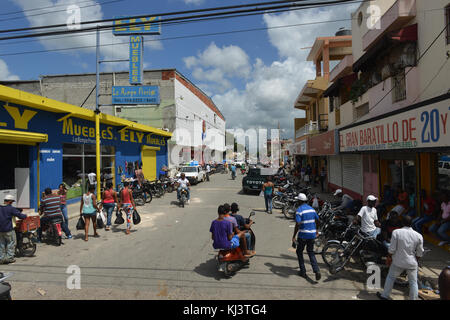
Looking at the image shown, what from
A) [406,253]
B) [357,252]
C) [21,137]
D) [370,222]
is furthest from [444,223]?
[21,137]

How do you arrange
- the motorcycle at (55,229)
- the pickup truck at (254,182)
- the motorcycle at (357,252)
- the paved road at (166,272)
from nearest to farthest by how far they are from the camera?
1. the paved road at (166,272)
2. the motorcycle at (357,252)
3. the motorcycle at (55,229)
4. the pickup truck at (254,182)

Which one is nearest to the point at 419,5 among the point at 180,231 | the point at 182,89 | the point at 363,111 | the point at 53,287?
the point at 363,111

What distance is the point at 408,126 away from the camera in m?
7.33

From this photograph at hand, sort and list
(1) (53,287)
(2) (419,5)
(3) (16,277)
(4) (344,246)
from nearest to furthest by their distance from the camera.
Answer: (1) (53,287), (3) (16,277), (4) (344,246), (2) (419,5)

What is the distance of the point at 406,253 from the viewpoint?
14.8ft

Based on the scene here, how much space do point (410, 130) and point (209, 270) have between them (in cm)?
623

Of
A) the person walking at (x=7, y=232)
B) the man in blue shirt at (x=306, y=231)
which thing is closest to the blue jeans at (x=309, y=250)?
the man in blue shirt at (x=306, y=231)

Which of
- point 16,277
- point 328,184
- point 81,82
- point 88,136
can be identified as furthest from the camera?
point 81,82

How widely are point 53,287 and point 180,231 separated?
4387 mm

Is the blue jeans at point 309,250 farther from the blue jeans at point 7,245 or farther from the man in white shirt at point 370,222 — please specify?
the blue jeans at point 7,245

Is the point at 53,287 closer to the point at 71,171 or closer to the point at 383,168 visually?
the point at 71,171

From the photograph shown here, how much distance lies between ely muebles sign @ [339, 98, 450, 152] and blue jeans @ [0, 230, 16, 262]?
9.83 m

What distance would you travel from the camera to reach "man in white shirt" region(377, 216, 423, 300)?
177 inches

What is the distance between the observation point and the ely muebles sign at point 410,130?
5.88 metres
